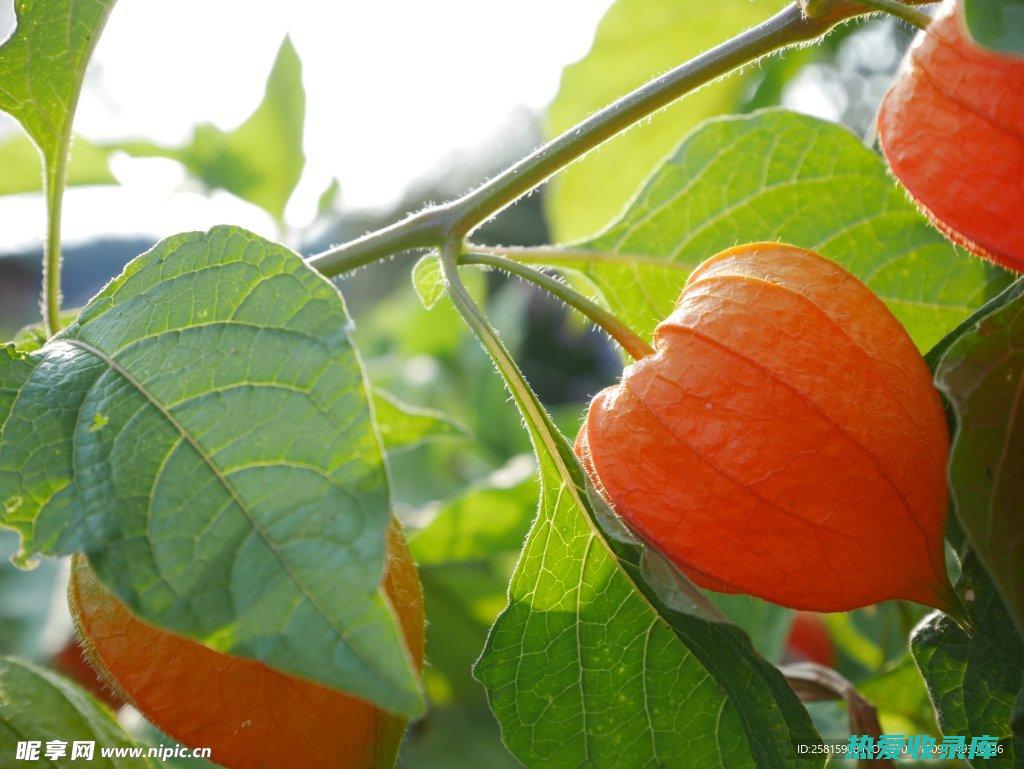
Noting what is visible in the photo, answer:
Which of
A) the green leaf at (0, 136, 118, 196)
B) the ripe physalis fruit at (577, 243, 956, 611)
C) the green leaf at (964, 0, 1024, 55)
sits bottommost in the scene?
the ripe physalis fruit at (577, 243, 956, 611)

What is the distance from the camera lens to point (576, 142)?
2.89ft

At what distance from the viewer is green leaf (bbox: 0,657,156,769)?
0.89 meters

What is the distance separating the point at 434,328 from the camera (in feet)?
9.32

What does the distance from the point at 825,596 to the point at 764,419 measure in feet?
0.47

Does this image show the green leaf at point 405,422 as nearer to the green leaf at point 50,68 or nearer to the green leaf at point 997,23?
the green leaf at point 50,68

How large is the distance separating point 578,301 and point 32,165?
142cm

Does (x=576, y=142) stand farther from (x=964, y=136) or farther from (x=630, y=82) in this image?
(x=630, y=82)

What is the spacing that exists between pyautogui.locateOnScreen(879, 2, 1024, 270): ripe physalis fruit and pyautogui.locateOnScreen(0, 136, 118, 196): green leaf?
160 cm

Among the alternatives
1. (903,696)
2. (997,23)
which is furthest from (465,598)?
(997,23)

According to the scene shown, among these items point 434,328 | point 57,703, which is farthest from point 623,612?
point 434,328

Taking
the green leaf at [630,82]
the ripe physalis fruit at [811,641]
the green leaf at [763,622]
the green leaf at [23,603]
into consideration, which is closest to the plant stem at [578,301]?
the green leaf at [763,622]

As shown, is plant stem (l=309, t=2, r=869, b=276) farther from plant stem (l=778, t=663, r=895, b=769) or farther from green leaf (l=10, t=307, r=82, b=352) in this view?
plant stem (l=778, t=663, r=895, b=769)

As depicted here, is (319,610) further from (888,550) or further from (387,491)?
(888,550)

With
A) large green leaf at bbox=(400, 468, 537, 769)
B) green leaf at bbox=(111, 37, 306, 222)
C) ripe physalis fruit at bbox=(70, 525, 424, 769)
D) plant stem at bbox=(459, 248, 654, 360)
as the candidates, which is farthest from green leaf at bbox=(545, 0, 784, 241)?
ripe physalis fruit at bbox=(70, 525, 424, 769)
